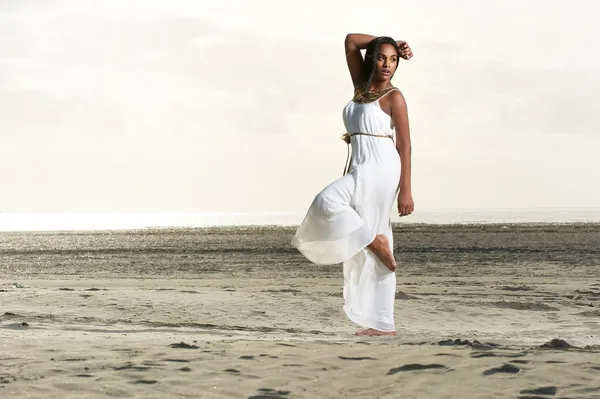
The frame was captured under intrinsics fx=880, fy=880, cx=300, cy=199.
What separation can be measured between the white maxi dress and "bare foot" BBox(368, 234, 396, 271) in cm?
7

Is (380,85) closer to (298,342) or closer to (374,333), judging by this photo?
(374,333)

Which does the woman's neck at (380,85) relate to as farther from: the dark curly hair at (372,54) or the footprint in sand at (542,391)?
the footprint in sand at (542,391)

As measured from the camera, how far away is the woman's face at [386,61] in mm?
8352

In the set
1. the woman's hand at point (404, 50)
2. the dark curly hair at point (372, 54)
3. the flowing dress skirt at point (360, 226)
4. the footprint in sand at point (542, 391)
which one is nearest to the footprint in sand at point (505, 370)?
the footprint in sand at point (542, 391)

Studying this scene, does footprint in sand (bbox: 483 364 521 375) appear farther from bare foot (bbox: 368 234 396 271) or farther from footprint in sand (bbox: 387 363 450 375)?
bare foot (bbox: 368 234 396 271)

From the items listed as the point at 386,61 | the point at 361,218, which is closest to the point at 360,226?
the point at 361,218

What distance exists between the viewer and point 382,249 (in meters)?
8.13

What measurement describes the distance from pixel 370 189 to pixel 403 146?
1.91 ft

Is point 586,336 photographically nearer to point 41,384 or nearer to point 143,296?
point 41,384

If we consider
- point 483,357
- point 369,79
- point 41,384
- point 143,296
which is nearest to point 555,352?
point 483,357

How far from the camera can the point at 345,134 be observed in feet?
28.5

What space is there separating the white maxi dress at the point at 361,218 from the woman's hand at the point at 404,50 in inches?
22.7

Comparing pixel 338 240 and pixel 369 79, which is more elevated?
pixel 369 79

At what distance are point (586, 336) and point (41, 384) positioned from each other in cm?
624
